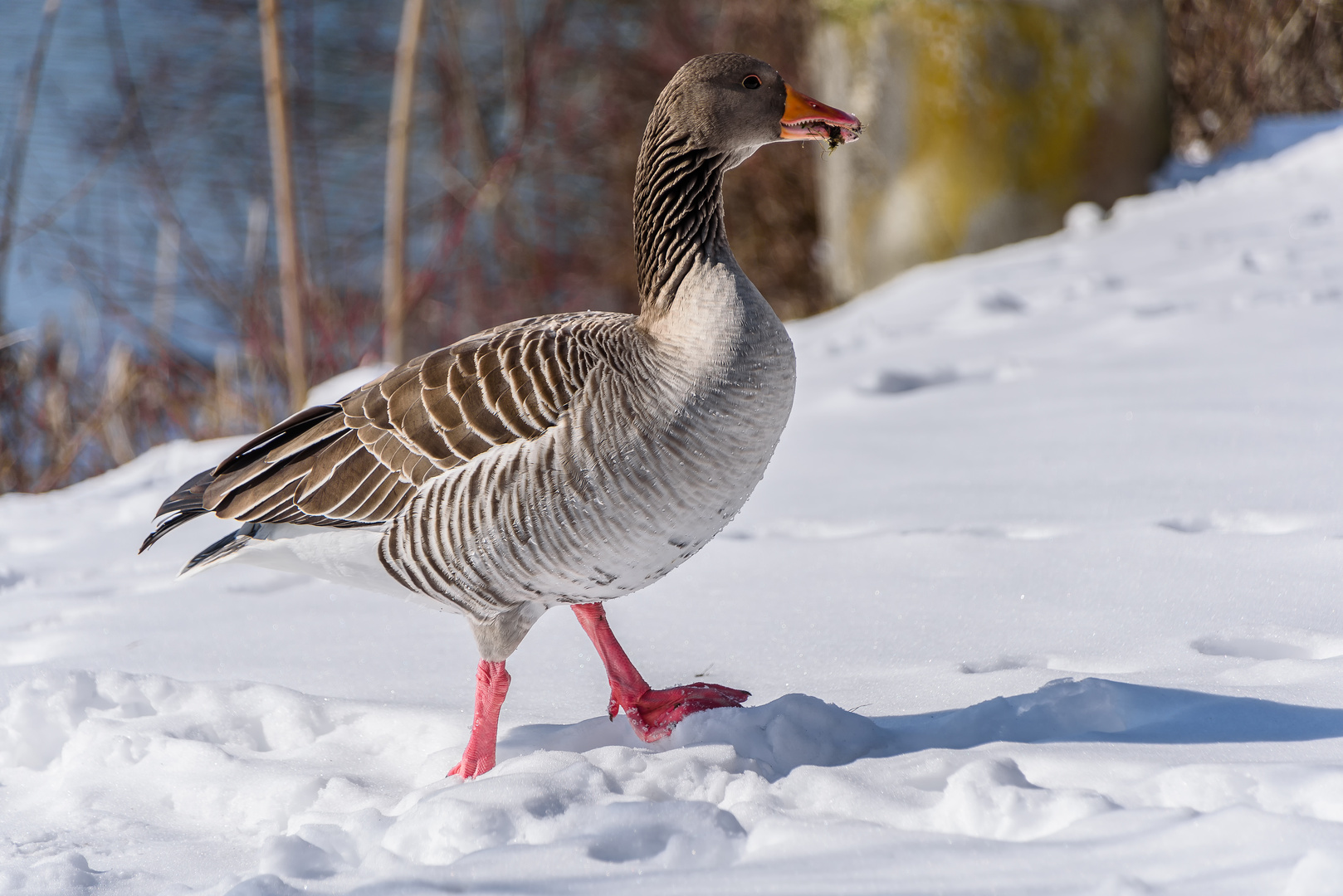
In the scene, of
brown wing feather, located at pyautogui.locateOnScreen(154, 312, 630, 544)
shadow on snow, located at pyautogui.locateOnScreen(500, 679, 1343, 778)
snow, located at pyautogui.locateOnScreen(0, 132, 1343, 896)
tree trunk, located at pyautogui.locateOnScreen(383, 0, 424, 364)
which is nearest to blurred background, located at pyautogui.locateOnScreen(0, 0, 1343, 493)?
tree trunk, located at pyautogui.locateOnScreen(383, 0, 424, 364)

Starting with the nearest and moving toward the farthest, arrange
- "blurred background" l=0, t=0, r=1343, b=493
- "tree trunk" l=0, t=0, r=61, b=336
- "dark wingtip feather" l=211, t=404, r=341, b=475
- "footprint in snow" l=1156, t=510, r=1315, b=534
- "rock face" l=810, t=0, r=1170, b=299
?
"dark wingtip feather" l=211, t=404, r=341, b=475 → "footprint in snow" l=1156, t=510, r=1315, b=534 → "tree trunk" l=0, t=0, r=61, b=336 → "blurred background" l=0, t=0, r=1343, b=493 → "rock face" l=810, t=0, r=1170, b=299

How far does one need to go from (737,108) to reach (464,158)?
10.1m

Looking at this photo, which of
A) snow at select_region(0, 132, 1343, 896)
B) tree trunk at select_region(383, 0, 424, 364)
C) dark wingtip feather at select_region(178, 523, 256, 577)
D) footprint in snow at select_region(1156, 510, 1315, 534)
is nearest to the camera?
snow at select_region(0, 132, 1343, 896)

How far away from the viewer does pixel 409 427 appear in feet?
8.72

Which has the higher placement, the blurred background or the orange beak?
the blurred background

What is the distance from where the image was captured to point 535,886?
1.97m

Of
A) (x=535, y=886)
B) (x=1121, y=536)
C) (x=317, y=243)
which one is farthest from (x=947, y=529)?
(x=317, y=243)

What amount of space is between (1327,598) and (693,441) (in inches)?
70.6

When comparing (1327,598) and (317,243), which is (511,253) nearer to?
(317,243)

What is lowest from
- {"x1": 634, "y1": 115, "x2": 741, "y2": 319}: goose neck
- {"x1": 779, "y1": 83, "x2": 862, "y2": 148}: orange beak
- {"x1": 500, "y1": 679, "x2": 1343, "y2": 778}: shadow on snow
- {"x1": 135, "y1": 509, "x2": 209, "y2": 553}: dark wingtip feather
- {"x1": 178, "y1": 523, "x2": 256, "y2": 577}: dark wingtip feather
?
{"x1": 500, "y1": 679, "x2": 1343, "y2": 778}: shadow on snow

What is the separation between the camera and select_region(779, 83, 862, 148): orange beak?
2738mm

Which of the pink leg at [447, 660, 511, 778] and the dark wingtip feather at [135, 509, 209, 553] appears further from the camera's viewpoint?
the dark wingtip feather at [135, 509, 209, 553]

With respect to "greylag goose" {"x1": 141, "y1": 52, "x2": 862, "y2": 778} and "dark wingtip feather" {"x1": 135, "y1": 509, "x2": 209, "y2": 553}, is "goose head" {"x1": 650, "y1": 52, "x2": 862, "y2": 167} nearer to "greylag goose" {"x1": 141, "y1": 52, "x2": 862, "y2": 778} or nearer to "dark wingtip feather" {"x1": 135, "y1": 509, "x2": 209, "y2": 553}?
"greylag goose" {"x1": 141, "y1": 52, "x2": 862, "y2": 778}

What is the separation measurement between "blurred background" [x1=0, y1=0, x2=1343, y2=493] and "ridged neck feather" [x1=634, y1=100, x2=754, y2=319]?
3.44 m
